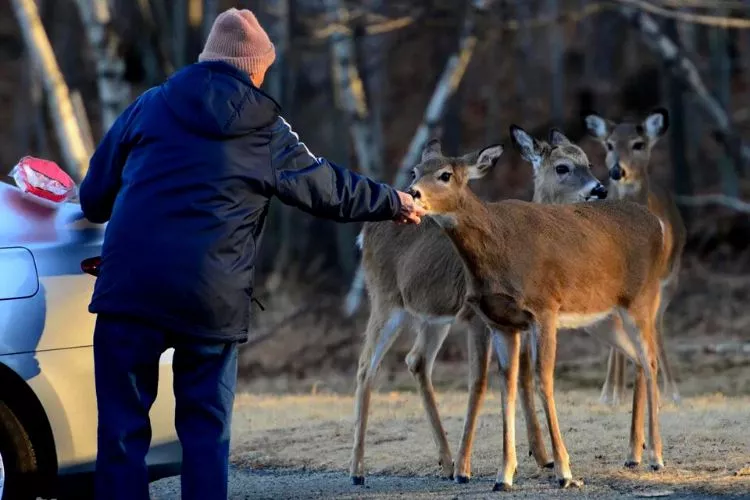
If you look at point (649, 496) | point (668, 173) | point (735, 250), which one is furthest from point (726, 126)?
point (649, 496)

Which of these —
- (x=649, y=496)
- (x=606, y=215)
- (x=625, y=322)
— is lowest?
(x=649, y=496)

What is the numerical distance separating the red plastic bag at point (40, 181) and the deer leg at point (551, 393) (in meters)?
2.69

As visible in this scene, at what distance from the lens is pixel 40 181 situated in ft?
25.1

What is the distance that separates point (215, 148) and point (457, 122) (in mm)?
26590

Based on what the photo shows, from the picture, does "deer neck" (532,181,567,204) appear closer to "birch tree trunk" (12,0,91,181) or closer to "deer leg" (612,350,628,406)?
"deer leg" (612,350,628,406)

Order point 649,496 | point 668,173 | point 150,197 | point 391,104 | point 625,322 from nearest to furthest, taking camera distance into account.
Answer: point 150,197, point 649,496, point 625,322, point 668,173, point 391,104

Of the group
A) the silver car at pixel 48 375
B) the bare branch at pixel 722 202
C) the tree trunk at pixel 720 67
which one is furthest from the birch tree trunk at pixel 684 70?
the silver car at pixel 48 375

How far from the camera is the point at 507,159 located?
33438mm

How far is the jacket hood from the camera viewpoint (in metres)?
6.65

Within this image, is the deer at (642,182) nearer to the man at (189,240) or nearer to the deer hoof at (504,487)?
the deer hoof at (504,487)

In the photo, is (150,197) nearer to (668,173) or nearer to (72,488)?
(72,488)

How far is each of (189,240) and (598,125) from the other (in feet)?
30.2

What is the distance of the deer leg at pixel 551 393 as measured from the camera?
28.0ft

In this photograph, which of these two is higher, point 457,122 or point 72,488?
point 457,122
